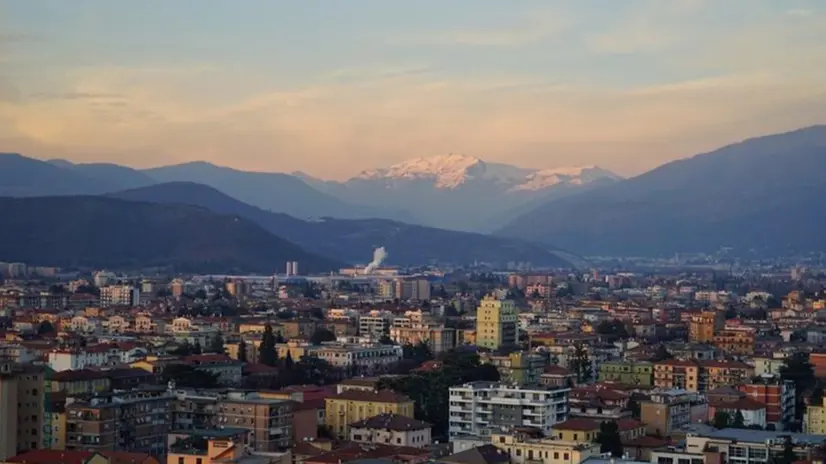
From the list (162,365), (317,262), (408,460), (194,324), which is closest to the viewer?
(408,460)

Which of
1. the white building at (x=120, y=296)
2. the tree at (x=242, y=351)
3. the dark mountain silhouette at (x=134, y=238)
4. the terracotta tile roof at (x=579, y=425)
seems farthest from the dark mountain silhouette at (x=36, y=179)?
the terracotta tile roof at (x=579, y=425)

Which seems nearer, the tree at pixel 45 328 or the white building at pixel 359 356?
the white building at pixel 359 356

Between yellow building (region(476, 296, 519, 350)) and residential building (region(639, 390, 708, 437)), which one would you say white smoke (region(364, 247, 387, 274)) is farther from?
residential building (region(639, 390, 708, 437))

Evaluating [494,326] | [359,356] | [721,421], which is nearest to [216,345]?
[359,356]

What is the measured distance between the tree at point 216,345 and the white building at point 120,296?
22.5 meters

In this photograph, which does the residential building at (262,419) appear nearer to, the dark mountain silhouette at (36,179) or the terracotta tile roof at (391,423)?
the terracotta tile roof at (391,423)

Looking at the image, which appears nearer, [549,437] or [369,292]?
[549,437]

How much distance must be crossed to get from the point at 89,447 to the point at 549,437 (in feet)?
24.1

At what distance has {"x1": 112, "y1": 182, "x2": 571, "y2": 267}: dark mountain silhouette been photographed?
15562cm

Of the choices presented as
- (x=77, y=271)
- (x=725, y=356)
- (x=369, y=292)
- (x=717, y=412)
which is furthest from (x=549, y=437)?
(x=77, y=271)

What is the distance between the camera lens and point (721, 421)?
2709cm

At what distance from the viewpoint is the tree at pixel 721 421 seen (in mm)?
26714

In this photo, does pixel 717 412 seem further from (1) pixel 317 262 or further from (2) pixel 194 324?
(1) pixel 317 262

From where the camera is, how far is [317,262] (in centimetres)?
12512
